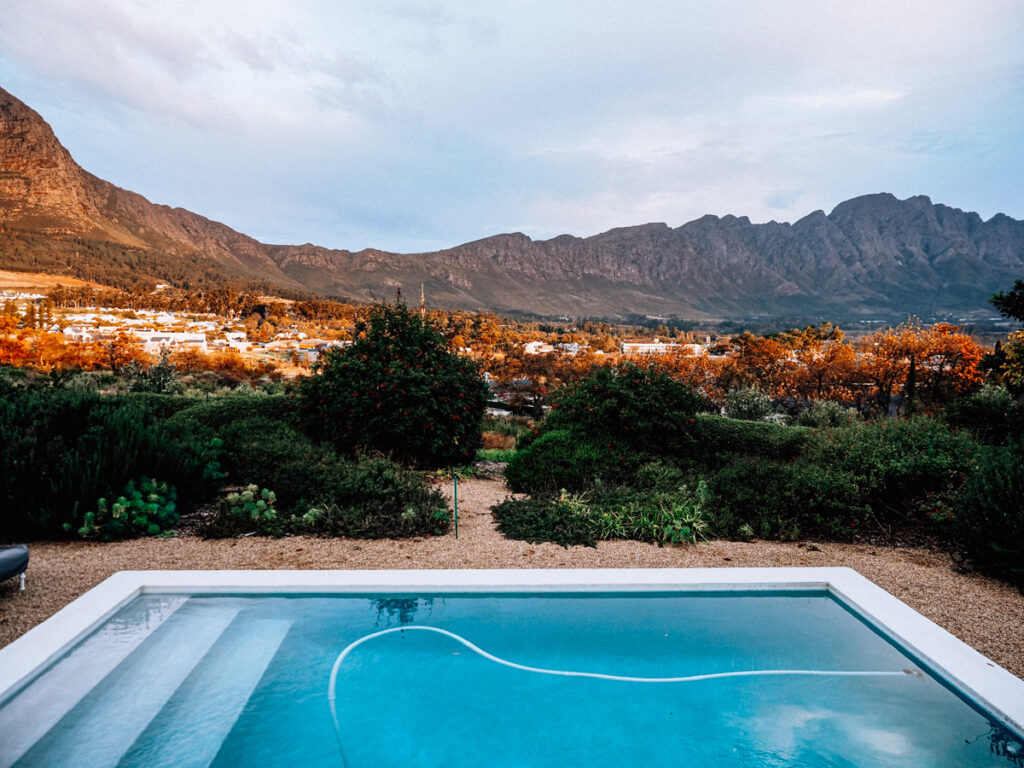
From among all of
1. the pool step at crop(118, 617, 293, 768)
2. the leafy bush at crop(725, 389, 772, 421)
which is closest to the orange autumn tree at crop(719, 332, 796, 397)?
the leafy bush at crop(725, 389, 772, 421)

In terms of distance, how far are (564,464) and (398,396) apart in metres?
2.83

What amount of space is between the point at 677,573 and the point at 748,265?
206 meters

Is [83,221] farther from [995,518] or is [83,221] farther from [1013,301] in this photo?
[995,518]

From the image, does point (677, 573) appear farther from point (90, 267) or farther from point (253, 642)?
point (90, 267)

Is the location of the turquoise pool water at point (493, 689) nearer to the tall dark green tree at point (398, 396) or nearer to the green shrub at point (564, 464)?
the green shrub at point (564, 464)

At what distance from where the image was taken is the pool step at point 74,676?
272 centimetres

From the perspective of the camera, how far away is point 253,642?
3658mm

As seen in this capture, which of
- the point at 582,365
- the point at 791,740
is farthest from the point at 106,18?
the point at 582,365

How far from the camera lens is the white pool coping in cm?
349

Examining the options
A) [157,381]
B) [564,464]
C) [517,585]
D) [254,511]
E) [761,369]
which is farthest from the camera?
[761,369]

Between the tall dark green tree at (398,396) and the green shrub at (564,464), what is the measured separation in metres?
1.36

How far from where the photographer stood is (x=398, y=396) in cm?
879

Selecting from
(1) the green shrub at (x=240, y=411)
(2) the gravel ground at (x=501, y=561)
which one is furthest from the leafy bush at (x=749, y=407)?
(1) the green shrub at (x=240, y=411)

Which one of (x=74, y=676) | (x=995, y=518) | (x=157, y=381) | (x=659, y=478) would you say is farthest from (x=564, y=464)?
(x=157, y=381)
